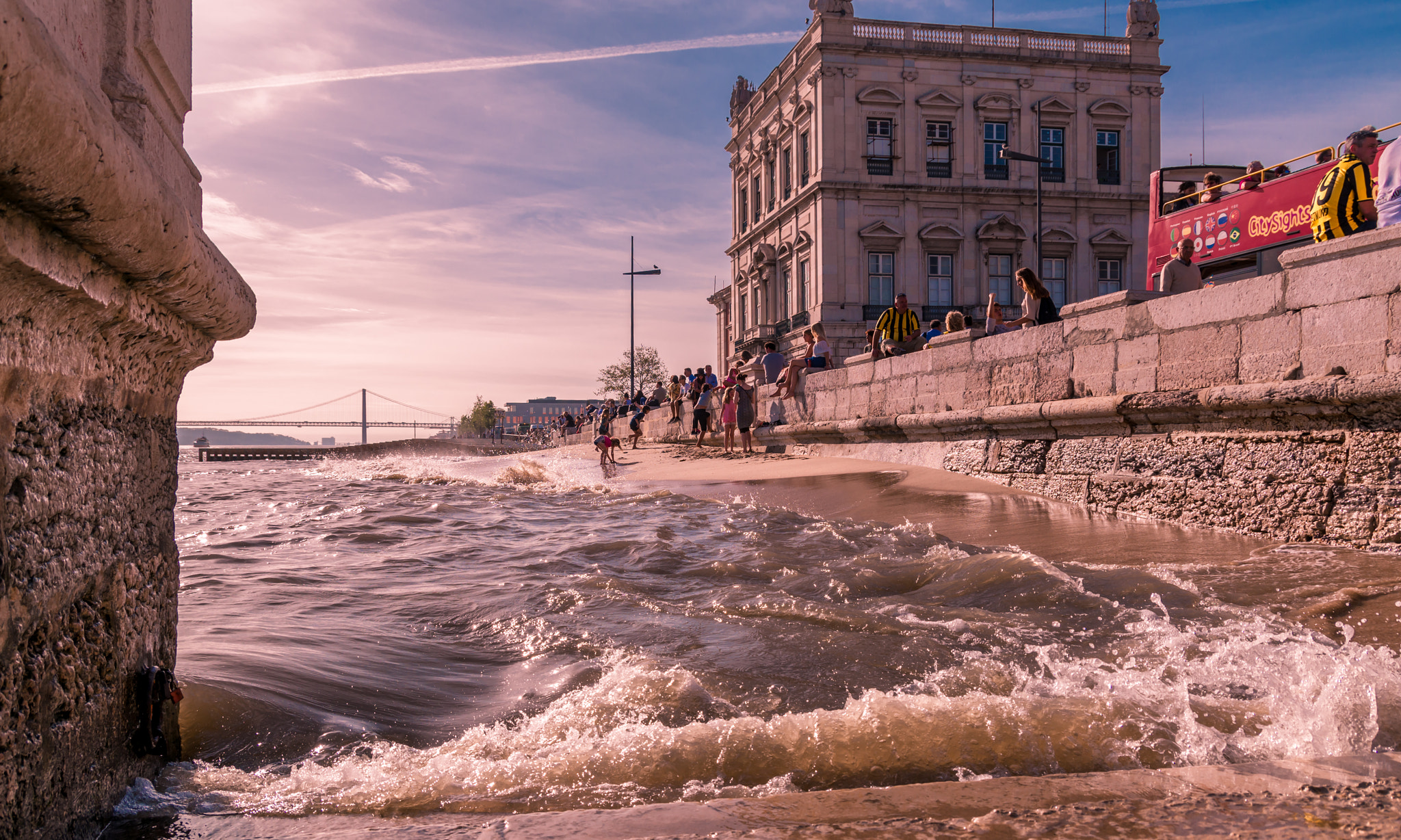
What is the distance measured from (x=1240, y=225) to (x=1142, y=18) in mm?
27620

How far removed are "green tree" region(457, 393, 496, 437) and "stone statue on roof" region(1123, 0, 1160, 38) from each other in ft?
235

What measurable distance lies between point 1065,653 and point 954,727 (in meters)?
1.02

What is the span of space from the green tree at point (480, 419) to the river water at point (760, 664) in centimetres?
8709

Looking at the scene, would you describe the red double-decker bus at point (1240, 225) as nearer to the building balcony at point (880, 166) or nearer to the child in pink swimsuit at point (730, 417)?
the child in pink swimsuit at point (730, 417)

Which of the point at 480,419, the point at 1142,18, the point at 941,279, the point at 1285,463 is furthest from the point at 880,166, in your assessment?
the point at 480,419

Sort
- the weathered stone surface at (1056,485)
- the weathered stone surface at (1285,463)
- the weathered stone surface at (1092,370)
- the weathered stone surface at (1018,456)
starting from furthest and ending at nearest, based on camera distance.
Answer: the weathered stone surface at (1018,456) → the weathered stone surface at (1056,485) → the weathered stone surface at (1092,370) → the weathered stone surface at (1285,463)

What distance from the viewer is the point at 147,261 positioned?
1530 mm

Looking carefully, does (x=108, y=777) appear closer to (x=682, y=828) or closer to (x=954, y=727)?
(x=682, y=828)

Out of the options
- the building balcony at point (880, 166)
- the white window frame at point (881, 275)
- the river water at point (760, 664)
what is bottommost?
the river water at point (760, 664)

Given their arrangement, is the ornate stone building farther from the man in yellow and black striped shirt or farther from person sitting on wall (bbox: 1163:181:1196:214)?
the man in yellow and black striped shirt

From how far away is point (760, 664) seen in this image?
300 cm

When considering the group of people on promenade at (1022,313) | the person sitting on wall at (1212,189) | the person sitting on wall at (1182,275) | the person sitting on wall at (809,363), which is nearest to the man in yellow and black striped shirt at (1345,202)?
the group of people on promenade at (1022,313)

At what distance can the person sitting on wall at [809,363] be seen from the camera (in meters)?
13.2

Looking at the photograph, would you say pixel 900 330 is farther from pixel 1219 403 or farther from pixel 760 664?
pixel 760 664
